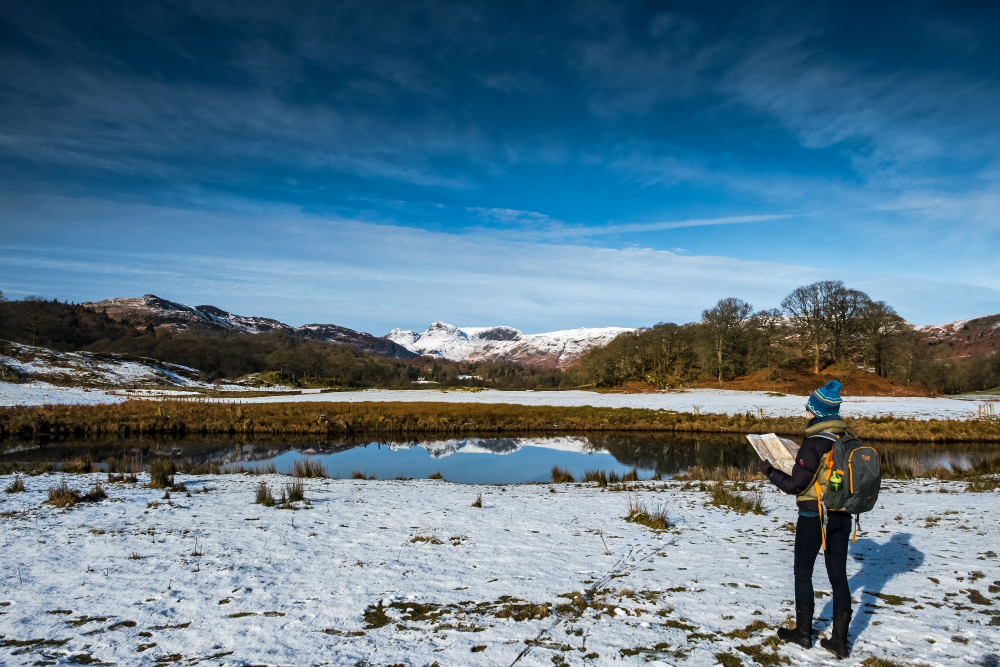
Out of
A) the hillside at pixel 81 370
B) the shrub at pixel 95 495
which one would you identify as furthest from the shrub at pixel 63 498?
the hillside at pixel 81 370

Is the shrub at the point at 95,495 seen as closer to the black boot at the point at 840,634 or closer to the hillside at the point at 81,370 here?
the black boot at the point at 840,634

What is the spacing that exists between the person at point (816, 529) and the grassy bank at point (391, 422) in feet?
99.8

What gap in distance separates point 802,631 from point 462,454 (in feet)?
73.1

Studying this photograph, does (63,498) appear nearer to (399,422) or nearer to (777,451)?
(777,451)

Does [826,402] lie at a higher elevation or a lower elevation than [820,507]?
higher

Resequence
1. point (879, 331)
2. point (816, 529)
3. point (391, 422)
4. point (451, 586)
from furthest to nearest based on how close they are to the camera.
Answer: point (879, 331), point (391, 422), point (451, 586), point (816, 529)

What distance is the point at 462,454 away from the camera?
85.3 feet

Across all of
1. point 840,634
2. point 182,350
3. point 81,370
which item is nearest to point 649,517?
point 840,634

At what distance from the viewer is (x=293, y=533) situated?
8.02 metres

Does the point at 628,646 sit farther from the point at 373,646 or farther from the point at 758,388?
the point at 758,388

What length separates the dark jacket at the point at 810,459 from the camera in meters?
4.51

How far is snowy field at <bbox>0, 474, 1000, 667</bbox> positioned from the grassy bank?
2405 centimetres

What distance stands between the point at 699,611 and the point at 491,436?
94.3 ft

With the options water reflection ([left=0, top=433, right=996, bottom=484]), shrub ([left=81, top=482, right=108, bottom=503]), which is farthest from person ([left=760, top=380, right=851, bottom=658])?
water reflection ([left=0, top=433, right=996, bottom=484])
